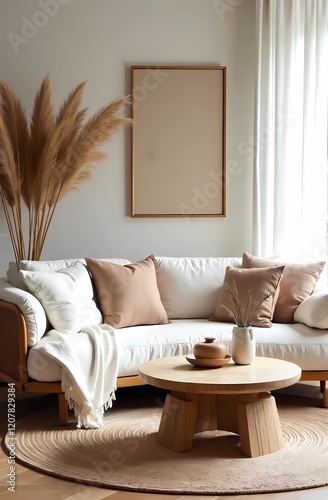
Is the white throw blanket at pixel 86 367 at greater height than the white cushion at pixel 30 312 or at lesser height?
lesser

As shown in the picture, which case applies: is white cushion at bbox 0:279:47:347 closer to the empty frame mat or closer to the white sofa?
the white sofa

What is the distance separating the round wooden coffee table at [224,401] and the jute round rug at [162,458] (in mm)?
65

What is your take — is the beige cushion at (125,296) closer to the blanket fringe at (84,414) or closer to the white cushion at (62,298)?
the white cushion at (62,298)

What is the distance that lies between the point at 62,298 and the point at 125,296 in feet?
1.51

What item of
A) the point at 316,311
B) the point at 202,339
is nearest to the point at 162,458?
the point at 202,339

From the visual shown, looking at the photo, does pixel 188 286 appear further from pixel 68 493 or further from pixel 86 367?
pixel 68 493

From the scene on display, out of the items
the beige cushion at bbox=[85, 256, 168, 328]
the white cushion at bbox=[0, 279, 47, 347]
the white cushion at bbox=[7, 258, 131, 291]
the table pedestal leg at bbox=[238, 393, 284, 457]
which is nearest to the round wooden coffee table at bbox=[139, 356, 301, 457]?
the table pedestal leg at bbox=[238, 393, 284, 457]

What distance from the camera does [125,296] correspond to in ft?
15.1

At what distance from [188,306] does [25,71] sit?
2.08 metres

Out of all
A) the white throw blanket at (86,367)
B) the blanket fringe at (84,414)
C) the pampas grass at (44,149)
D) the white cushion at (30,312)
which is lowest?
the blanket fringe at (84,414)

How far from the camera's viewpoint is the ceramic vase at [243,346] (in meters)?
3.68

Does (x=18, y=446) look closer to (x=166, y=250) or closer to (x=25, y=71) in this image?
(x=166, y=250)

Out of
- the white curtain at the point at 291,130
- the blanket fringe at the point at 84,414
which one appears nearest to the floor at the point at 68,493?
the blanket fringe at the point at 84,414

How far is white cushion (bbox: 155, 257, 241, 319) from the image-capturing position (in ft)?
16.2
